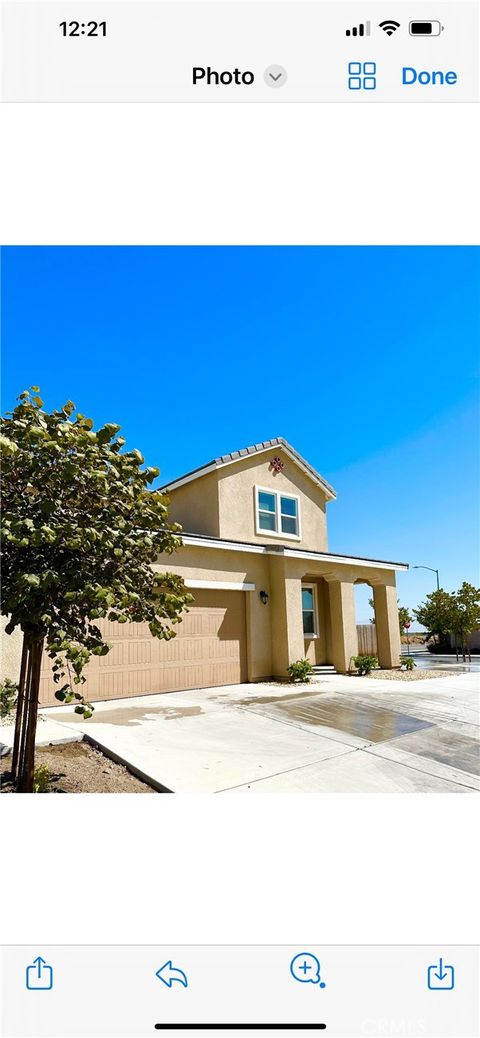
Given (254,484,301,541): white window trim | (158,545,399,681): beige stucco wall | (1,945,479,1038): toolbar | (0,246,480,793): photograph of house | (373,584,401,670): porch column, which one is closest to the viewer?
(1,945,479,1038): toolbar

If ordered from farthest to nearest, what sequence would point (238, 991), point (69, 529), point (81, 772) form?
point (81, 772), point (69, 529), point (238, 991)

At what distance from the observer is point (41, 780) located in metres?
4.51

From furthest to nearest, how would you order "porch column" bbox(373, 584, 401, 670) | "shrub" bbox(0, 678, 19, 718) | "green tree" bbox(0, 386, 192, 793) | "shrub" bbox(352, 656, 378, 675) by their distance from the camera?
"porch column" bbox(373, 584, 401, 670) → "shrub" bbox(352, 656, 378, 675) → "shrub" bbox(0, 678, 19, 718) → "green tree" bbox(0, 386, 192, 793)

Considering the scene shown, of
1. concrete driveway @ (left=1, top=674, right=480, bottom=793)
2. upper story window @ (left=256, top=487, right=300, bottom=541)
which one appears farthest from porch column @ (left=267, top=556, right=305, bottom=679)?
concrete driveway @ (left=1, top=674, right=480, bottom=793)

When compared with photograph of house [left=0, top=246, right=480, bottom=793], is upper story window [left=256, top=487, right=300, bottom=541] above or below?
above

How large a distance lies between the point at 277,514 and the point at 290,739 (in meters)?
8.61

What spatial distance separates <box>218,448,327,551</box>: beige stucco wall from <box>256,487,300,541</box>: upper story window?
14cm

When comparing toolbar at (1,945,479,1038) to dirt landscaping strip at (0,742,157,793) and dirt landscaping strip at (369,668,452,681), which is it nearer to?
dirt landscaping strip at (0,742,157,793)

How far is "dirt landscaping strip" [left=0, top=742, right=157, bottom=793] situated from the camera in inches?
182
